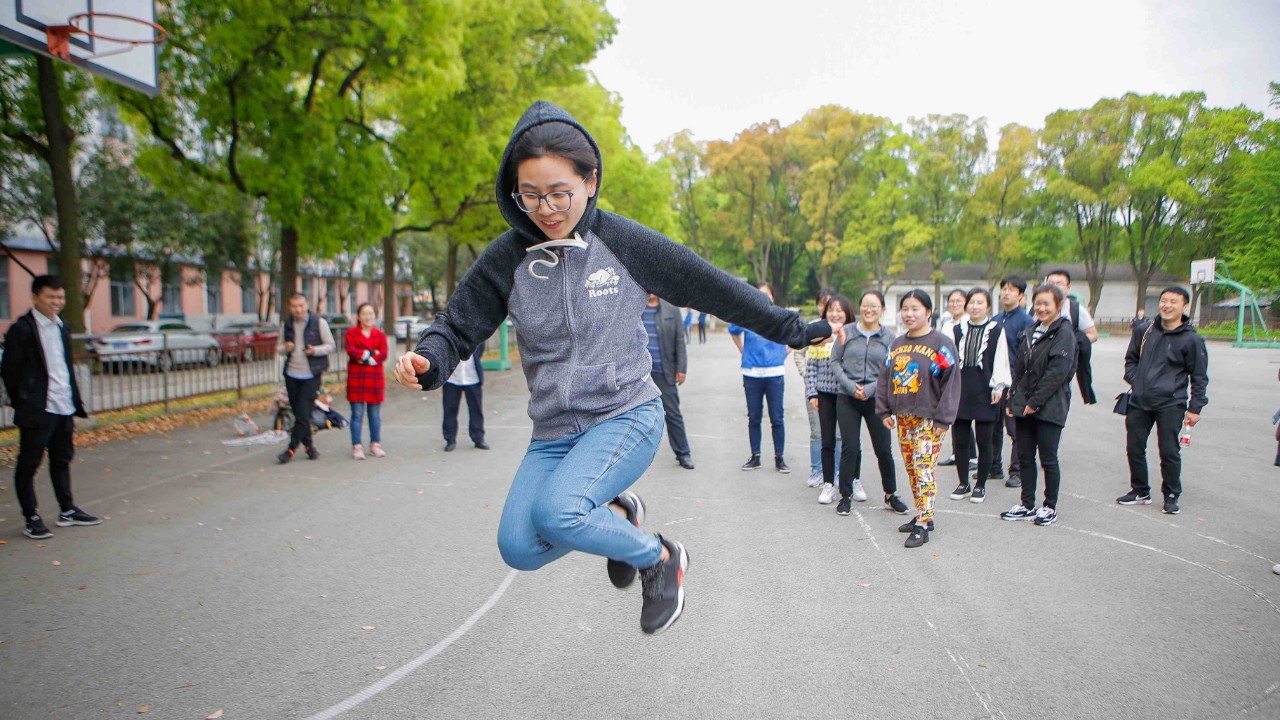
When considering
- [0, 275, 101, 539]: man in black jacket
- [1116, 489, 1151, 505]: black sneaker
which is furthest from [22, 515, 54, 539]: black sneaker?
[1116, 489, 1151, 505]: black sneaker

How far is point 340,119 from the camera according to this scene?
14812 millimetres

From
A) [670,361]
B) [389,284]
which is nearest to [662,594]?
[670,361]

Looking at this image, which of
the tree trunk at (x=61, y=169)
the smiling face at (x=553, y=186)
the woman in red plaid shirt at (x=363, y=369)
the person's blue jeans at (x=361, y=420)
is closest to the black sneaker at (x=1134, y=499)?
the smiling face at (x=553, y=186)

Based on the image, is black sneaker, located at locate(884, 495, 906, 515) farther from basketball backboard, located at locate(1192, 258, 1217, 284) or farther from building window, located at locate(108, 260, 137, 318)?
building window, located at locate(108, 260, 137, 318)

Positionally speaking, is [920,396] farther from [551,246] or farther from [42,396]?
[42,396]

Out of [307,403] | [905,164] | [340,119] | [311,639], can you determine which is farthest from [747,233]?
[311,639]

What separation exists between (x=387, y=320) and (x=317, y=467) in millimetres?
15959

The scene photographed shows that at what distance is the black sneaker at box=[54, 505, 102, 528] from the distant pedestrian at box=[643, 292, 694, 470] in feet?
18.2

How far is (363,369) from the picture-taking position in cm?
906

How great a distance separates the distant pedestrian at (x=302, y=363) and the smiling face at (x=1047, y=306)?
7.68m

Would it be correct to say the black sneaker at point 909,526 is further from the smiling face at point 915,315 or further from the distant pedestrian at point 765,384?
the distant pedestrian at point 765,384

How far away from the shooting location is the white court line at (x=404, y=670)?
10.5 ft

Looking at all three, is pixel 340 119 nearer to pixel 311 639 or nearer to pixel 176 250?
pixel 311 639

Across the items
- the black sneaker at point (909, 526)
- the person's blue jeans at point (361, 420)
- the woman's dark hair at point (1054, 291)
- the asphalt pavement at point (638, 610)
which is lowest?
A: the asphalt pavement at point (638, 610)
